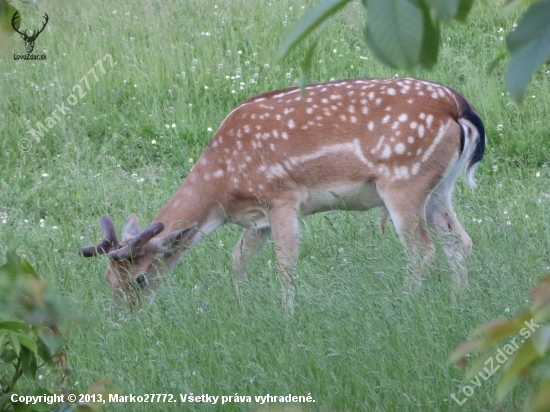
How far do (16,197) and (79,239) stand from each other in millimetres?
1636

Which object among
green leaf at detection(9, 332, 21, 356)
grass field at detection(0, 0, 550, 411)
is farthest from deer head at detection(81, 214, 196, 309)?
green leaf at detection(9, 332, 21, 356)

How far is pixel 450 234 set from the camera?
5.11 meters

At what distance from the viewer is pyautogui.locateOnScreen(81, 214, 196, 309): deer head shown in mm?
5879

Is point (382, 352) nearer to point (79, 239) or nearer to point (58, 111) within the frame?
point (79, 239)

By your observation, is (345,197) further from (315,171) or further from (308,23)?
(308,23)

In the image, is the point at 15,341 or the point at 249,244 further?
the point at 249,244

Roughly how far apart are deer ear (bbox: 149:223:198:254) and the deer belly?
0.81 meters

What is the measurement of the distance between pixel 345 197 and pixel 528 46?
5082 mm

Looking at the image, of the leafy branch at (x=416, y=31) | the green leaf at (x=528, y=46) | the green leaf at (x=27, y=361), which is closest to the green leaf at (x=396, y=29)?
the leafy branch at (x=416, y=31)

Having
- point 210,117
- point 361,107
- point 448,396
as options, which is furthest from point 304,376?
point 210,117

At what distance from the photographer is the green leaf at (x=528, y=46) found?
118 cm

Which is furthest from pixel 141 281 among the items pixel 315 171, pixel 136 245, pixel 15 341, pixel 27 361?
pixel 15 341

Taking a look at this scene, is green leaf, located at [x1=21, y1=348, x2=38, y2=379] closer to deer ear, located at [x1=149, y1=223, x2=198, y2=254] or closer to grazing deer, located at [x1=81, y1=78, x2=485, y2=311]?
grazing deer, located at [x1=81, y1=78, x2=485, y2=311]

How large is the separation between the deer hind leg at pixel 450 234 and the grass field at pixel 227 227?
0.31 ft
